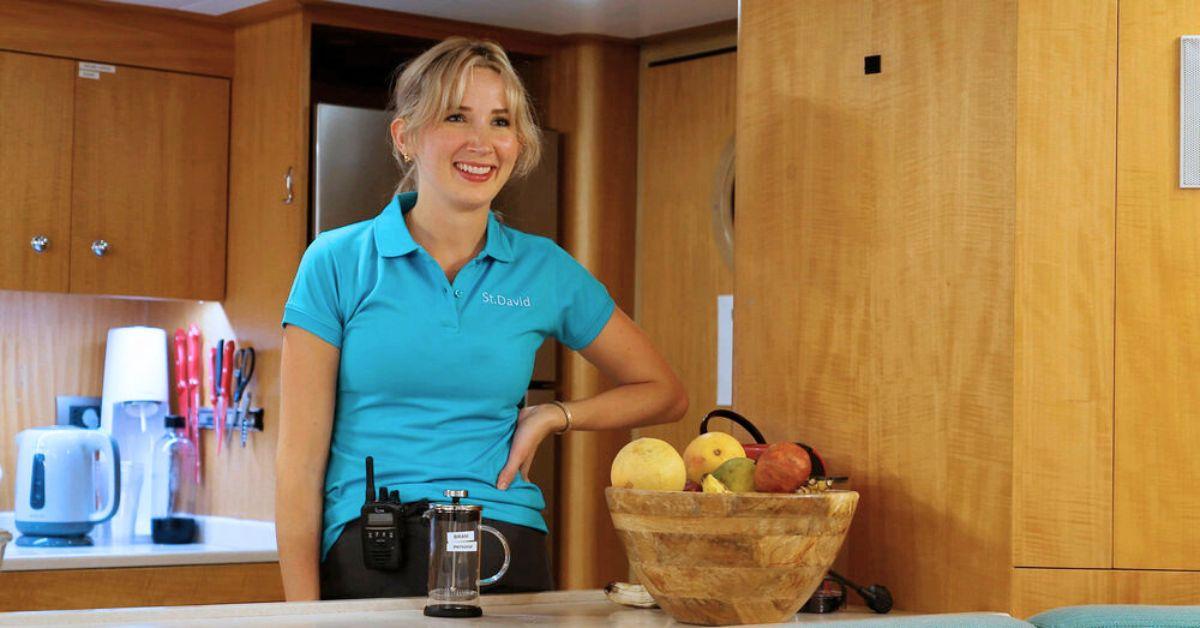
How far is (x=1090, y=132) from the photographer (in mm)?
1838

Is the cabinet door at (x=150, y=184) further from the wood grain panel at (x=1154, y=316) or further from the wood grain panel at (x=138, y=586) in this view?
the wood grain panel at (x=1154, y=316)

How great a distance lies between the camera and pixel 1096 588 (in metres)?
1.82

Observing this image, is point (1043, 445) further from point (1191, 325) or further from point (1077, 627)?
point (1077, 627)

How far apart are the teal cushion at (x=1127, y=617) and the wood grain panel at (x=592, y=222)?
9.47ft

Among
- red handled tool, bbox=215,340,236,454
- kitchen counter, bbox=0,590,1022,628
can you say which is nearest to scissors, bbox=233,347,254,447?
red handled tool, bbox=215,340,236,454

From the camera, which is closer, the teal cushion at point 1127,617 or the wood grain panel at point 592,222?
the teal cushion at point 1127,617

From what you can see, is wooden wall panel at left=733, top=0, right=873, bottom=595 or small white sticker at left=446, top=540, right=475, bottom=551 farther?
wooden wall panel at left=733, top=0, right=873, bottom=595

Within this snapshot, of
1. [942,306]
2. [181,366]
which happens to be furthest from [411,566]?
[181,366]

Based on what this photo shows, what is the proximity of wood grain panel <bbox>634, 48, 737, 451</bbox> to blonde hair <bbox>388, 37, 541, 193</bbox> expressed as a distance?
6.28 feet

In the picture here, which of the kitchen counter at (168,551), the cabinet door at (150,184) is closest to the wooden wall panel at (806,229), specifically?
the kitchen counter at (168,551)

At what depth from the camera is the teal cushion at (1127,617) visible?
47.0 inches

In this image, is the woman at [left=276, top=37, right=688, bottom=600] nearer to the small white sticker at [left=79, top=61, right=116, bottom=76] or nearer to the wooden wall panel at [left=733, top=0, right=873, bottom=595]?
the wooden wall panel at [left=733, top=0, right=873, bottom=595]

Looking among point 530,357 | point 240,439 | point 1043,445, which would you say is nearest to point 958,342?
point 1043,445

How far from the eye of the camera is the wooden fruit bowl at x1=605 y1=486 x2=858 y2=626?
1609 mm
